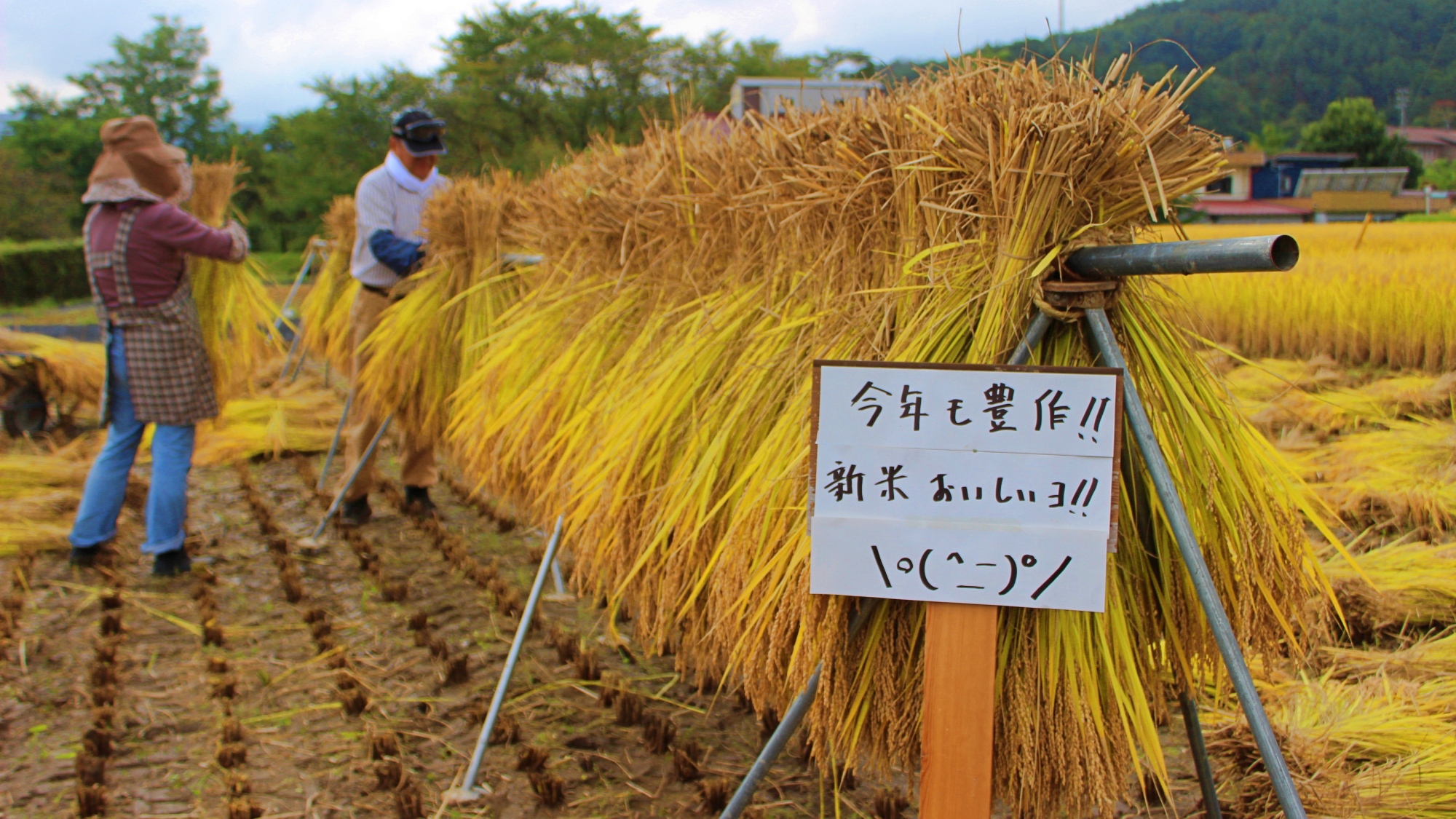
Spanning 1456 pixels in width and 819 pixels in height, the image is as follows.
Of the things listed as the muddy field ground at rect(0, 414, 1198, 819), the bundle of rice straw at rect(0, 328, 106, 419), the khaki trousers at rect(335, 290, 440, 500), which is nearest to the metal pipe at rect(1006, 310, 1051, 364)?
the muddy field ground at rect(0, 414, 1198, 819)

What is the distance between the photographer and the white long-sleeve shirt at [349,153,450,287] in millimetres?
3893

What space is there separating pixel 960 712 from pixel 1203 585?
35 cm

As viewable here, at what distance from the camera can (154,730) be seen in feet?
A: 8.24

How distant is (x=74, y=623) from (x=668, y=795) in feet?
7.63

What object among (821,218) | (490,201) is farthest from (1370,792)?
(490,201)

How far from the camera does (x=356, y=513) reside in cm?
431

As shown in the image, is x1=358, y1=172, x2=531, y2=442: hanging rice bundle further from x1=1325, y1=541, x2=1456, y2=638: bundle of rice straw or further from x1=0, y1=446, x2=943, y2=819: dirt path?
x1=1325, y1=541, x2=1456, y2=638: bundle of rice straw

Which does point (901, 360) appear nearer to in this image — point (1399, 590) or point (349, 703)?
point (1399, 590)

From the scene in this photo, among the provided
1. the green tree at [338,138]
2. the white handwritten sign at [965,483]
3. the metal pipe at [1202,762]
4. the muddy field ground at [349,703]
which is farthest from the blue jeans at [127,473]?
the green tree at [338,138]

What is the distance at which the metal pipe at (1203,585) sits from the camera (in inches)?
44.4

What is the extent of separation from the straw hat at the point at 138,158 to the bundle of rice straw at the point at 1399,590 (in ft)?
13.3

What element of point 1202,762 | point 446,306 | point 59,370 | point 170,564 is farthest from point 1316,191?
point 59,370

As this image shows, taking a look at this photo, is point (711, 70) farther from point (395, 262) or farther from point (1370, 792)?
point (1370, 792)

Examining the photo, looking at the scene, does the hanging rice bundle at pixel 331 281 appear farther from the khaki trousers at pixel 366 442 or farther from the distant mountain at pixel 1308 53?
the distant mountain at pixel 1308 53
